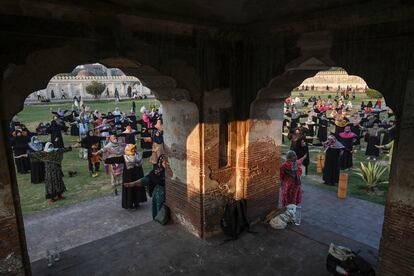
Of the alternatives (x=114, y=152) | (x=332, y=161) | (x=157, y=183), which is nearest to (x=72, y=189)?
(x=114, y=152)

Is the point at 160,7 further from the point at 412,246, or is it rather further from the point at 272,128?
the point at 412,246

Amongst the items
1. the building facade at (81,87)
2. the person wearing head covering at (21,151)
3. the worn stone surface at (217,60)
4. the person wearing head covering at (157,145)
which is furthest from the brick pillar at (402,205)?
the building facade at (81,87)

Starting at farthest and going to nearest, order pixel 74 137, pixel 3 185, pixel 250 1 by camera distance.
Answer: pixel 74 137 → pixel 250 1 → pixel 3 185

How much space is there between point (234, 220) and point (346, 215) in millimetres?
3155

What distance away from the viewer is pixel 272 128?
7.20m

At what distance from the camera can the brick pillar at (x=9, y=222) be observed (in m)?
4.12

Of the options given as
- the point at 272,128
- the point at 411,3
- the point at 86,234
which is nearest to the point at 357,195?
the point at 272,128

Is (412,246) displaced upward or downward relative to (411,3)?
downward

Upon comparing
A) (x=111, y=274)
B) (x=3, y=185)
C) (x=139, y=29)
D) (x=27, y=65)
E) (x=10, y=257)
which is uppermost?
(x=139, y=29)

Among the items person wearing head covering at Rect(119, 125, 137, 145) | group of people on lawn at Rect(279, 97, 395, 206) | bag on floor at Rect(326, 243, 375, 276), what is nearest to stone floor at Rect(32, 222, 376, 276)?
bag on floor at Rect(326, 243, 375, 276)

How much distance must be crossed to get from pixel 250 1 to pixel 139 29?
1.88 meters

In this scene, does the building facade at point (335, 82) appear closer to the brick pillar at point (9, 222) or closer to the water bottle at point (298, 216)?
the water bottle at point (298, 216)

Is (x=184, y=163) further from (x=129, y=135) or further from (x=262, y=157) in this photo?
(x=129, y=135)

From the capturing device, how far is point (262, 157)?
7.16 meters
